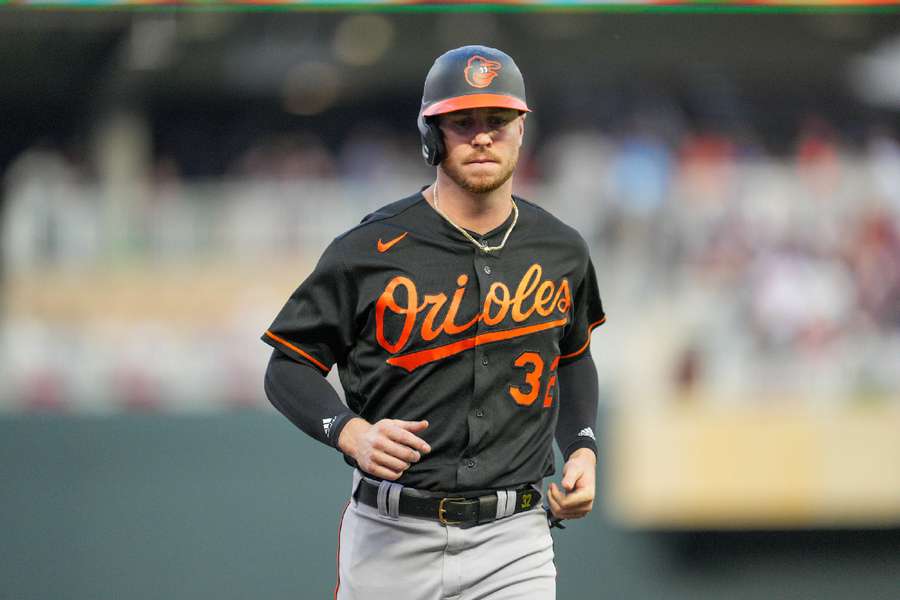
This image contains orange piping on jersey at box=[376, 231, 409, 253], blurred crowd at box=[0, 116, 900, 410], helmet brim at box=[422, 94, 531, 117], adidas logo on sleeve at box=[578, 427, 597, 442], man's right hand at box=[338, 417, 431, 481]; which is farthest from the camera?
blurred crowd at box=[0, 116, 900, 410]

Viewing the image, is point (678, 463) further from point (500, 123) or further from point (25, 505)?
point (500, 123)

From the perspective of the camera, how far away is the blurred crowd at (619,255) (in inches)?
275

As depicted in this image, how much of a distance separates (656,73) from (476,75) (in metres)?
7.89

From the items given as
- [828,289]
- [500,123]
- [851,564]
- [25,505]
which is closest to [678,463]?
[851,564]

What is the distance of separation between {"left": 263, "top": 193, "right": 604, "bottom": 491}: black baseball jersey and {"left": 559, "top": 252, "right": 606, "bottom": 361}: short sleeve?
181mm

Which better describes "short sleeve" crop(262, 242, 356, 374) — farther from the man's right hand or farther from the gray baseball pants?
the gray baseball pants

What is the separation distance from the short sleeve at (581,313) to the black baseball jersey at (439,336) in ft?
0.59

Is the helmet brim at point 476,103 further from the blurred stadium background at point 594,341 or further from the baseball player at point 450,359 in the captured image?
the blurred stadium background at point 594,341

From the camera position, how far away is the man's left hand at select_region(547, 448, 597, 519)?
2.85 meters

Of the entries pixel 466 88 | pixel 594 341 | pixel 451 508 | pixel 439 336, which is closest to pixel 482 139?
pixel 466 88

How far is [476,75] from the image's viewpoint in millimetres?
2887

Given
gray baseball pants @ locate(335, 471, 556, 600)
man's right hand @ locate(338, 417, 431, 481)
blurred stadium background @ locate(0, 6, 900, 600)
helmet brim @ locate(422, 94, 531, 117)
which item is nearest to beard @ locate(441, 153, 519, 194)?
helmet brim @ locate(422, 94, 531, 117)

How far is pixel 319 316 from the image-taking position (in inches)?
116

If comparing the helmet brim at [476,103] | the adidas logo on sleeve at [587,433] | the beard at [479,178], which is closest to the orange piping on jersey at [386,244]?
the beard at [479,178]
